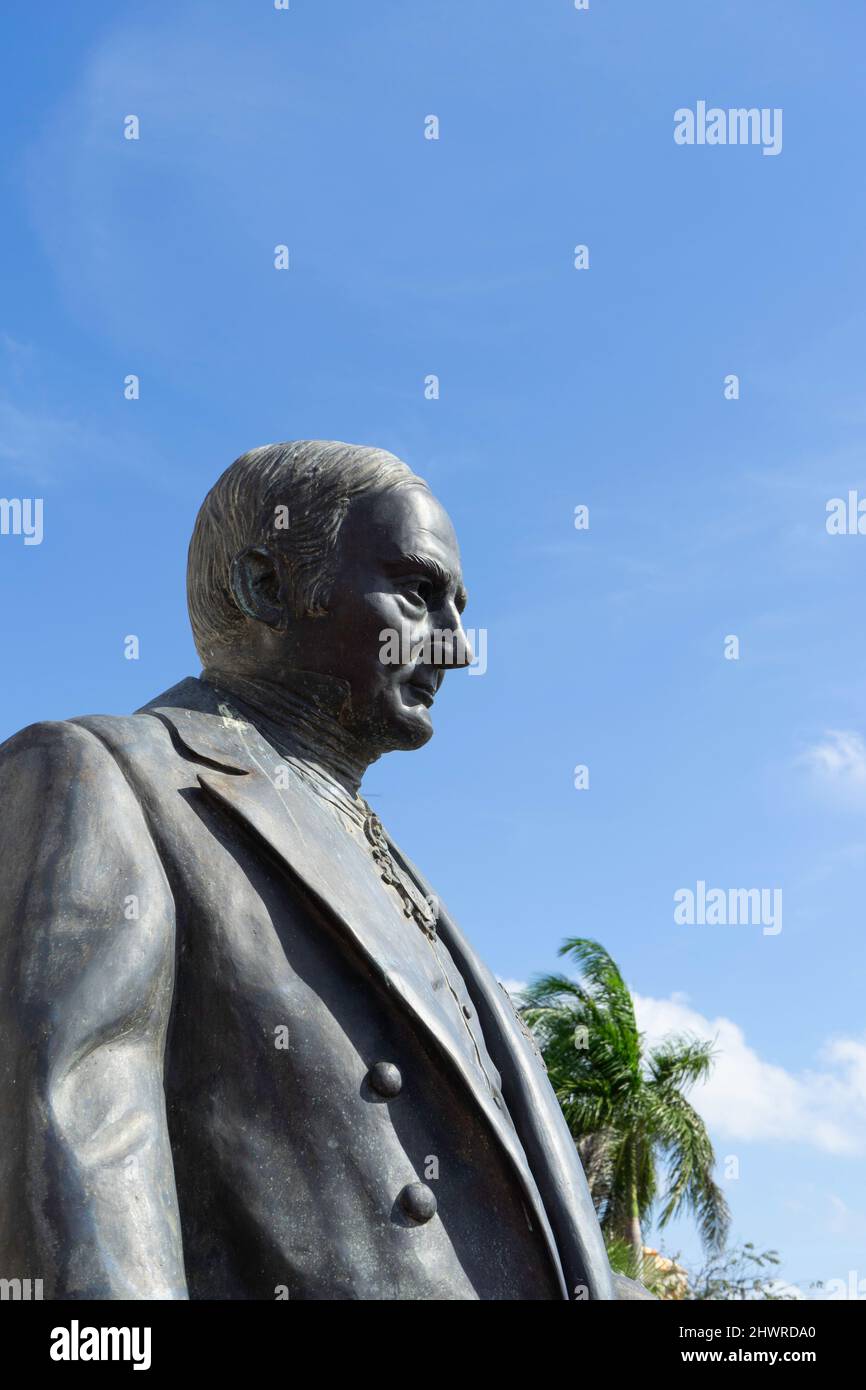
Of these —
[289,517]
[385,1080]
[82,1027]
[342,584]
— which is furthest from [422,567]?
[82,1027]

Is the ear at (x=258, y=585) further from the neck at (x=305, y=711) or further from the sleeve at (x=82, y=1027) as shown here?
the sleeve at (x=82, y=1027)

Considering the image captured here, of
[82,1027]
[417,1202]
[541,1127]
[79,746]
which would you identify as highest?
[79,746]

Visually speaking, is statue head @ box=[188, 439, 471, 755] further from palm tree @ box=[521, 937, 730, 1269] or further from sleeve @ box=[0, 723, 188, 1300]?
palm tree @ box=[521, 937, 730, 1269]

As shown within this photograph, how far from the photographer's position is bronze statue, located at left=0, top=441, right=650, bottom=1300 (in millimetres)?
2936

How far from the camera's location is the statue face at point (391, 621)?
393cm

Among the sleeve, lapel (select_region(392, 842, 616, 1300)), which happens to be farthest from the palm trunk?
the sleeve

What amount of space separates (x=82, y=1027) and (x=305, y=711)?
121cm

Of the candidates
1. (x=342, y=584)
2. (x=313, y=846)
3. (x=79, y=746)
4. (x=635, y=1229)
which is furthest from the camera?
(x=635, y=1229)

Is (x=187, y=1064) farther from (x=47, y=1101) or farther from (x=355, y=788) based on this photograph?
(x=355, y=788)

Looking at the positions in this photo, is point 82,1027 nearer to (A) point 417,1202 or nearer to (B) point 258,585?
(A) point 417,1202

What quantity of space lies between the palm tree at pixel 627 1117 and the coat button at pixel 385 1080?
19144 mm

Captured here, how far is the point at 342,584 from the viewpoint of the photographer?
3.93 meters

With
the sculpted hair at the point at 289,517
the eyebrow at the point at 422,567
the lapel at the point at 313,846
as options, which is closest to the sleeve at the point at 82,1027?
the lapel at the point at 313,846
